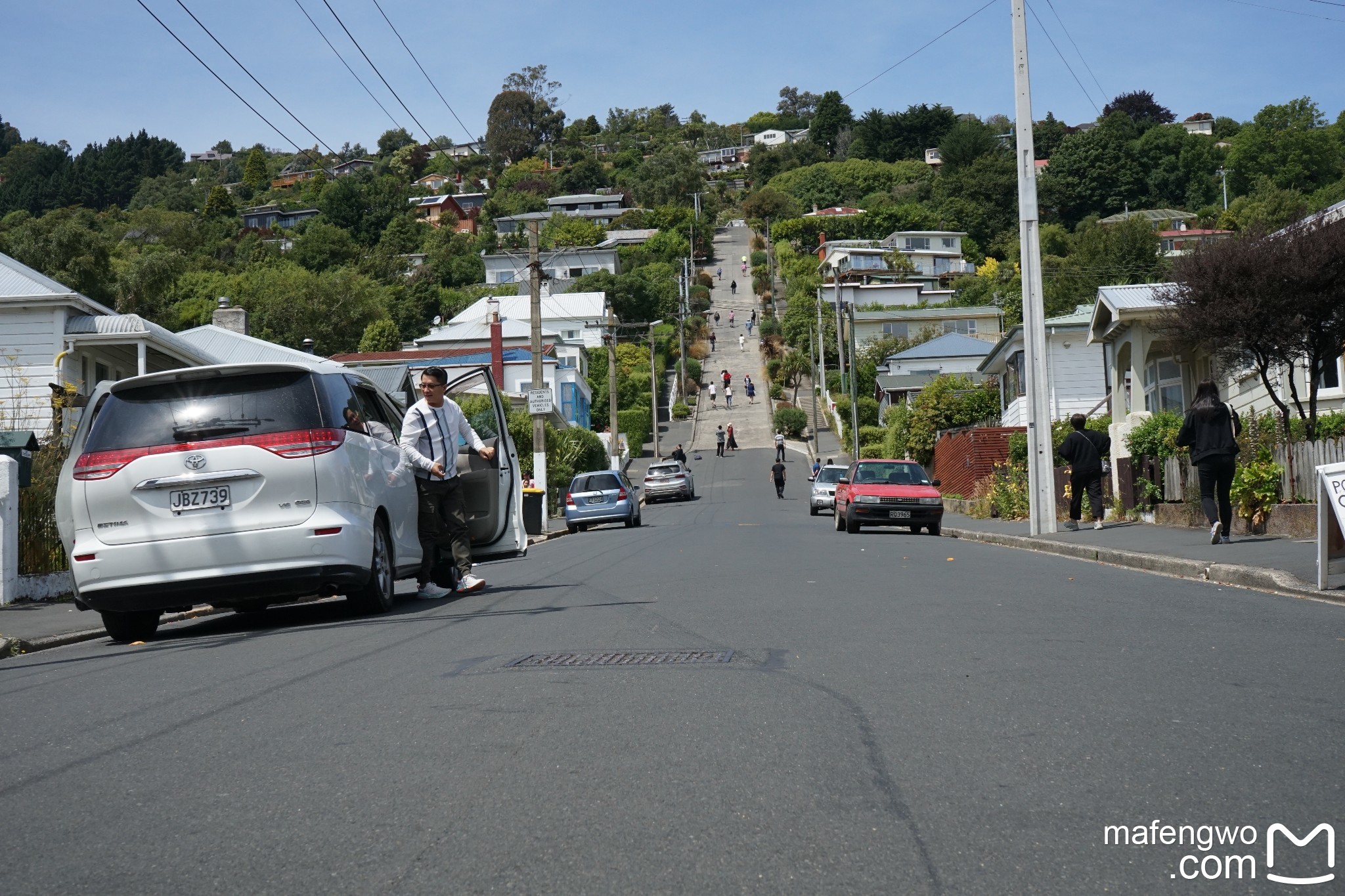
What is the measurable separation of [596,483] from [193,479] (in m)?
25.0

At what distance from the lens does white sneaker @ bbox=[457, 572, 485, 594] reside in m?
11.8

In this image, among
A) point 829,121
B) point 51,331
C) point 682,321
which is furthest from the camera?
point 829,121

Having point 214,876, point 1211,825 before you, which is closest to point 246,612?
point 214,876

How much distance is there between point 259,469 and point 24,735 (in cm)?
403

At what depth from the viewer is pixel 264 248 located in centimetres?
11581

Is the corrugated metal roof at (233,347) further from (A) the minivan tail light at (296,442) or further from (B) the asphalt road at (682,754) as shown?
(B) the asphalt road at (682,754)

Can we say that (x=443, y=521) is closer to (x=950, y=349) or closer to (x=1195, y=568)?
(x=1195, y=568)

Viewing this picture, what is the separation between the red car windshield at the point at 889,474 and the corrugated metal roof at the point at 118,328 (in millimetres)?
15744

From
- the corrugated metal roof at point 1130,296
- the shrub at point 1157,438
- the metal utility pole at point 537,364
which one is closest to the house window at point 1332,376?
the shrub at point 1157,438

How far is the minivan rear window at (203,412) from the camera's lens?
9586mm

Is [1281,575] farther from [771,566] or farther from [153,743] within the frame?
[153,743]

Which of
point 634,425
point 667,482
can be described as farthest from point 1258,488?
point 634,425

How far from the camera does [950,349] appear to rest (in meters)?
74.4

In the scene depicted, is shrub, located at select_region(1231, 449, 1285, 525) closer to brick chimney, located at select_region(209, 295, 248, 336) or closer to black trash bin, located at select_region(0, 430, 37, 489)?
black trash bin, located at select_region(0, 430, 37, 489)
